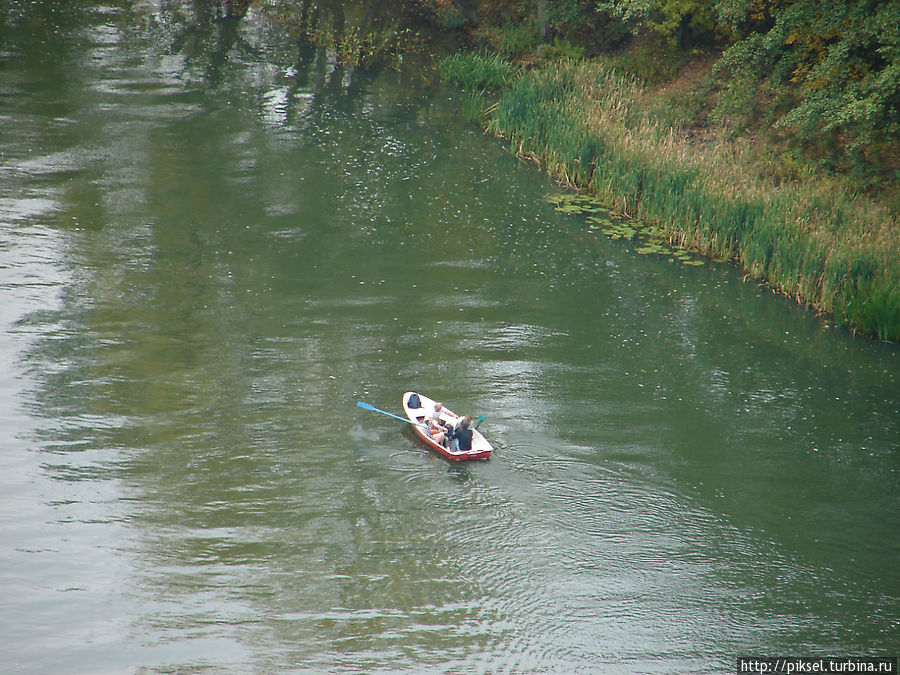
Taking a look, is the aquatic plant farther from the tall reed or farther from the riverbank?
the tall reed

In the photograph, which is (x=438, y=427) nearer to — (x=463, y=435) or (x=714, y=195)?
(x=463, y=435)

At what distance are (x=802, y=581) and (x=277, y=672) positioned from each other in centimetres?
614

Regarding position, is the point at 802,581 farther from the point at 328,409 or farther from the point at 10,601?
the point at 10,601

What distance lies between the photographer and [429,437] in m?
12.7

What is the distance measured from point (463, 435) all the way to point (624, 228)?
9.77 meters

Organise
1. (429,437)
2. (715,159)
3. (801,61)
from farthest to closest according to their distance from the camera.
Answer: (801,61) < (715,159) < (429,437)

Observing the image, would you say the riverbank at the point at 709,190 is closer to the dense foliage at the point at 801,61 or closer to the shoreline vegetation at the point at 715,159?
the shoreline vegetation at the point at 715,159

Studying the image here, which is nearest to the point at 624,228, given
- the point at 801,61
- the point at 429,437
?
the point at 801,61

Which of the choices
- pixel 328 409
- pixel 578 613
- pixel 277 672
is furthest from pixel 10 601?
pixel 578 613

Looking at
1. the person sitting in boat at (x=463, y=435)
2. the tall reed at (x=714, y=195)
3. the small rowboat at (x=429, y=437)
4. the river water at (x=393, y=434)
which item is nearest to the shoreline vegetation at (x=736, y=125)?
the tall reed at (x=714, y=195)

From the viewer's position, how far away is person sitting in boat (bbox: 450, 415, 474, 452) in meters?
12.2

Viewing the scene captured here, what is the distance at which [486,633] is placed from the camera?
980 cm

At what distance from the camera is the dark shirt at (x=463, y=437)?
12.3m

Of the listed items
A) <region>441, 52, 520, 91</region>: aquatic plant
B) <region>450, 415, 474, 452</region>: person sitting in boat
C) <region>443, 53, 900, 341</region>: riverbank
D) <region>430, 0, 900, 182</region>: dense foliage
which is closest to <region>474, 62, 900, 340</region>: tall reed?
<region>443, 53, 900, 341</region>: riverbank
